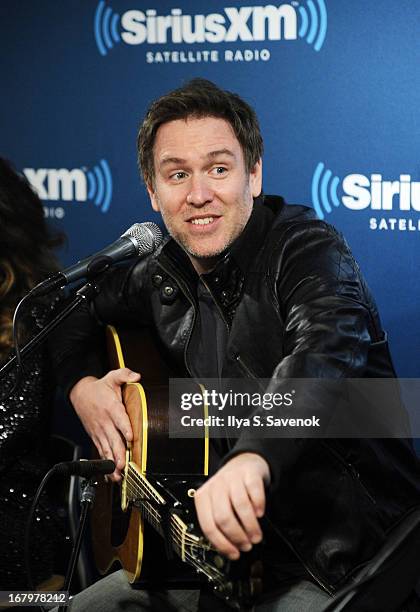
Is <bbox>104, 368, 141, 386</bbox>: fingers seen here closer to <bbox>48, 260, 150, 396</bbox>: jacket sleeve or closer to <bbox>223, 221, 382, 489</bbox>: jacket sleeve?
<bbox>48, 260, 150, 396</bbox>: jacket sleeve

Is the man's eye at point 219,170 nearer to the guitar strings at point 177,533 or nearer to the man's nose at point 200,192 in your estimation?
the man's nose at point 200,192

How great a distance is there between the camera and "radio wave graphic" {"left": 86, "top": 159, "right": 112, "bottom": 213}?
2.69 meters

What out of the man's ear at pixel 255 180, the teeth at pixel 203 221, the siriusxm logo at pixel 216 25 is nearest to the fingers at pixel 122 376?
the teeth at pixel 203 221

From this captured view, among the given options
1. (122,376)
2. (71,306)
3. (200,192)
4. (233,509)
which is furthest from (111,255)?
(233,509)

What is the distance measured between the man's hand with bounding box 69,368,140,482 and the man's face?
0.35 meters

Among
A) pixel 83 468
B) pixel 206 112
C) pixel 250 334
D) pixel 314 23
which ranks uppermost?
pixel 314 23

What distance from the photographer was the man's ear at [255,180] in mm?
2082

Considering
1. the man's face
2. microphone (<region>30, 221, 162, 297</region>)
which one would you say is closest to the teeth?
the man's face

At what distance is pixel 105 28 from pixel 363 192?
2.82 ft

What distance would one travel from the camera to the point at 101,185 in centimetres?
270

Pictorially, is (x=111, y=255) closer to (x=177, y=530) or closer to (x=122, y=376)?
(x=122, y=376)

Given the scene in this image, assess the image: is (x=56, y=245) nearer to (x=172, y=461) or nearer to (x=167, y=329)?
(x=167, y=329)

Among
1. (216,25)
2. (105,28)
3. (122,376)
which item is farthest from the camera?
(105,28)

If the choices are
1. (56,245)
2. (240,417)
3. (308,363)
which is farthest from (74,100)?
(308,363)
